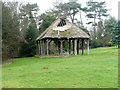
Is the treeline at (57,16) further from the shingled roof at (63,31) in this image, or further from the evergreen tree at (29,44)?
the shingled roof at (63,31)

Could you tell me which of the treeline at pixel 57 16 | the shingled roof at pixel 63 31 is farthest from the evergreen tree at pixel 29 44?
the shingled roof at pixel 63 31

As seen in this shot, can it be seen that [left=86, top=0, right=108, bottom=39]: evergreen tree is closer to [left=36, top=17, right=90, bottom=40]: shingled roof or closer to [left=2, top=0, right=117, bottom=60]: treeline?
[left=2, top=0, right=117, bottom=60]: treeline

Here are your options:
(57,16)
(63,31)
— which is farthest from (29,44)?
(57,16)

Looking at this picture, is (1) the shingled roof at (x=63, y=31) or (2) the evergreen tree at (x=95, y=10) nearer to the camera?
(1) the shingled roof at (x=63, y=31)

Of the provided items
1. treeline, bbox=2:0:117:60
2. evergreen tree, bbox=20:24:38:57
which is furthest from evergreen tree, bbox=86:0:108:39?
evergreen tree, bbox=20:24:38:57

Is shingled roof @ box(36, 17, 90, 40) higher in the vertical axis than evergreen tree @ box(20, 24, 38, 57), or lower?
higher

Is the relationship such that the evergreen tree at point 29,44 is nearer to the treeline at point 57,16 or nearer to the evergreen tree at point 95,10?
the treeline at point 57,16

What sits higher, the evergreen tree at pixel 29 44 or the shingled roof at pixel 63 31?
the shingled roof at pixel 63 31

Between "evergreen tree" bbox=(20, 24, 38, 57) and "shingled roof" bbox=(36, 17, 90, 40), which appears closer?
"shingled roof" bbox=(36, 17, 90, 40)

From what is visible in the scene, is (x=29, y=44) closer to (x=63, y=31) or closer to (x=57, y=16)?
(x=63, y=31)

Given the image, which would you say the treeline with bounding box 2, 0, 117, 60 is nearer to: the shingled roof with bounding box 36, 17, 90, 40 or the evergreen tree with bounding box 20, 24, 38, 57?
the evergreen tree with bounding box 20, 24, 38, 57

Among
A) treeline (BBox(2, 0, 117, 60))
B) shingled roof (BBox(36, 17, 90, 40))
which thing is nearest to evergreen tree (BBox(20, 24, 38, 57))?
treeline (BBox(2, 0, 117, 60))

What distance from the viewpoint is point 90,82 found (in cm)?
766

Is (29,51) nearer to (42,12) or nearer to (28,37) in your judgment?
(28,37)
